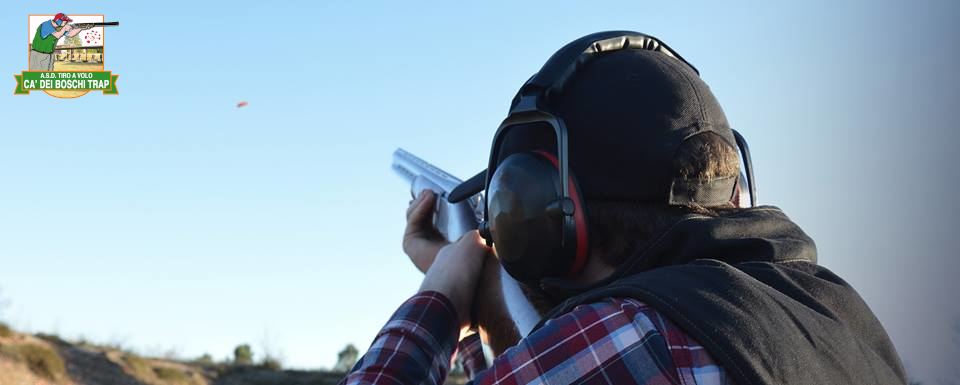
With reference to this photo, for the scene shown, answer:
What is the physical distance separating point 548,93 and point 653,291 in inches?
28.4

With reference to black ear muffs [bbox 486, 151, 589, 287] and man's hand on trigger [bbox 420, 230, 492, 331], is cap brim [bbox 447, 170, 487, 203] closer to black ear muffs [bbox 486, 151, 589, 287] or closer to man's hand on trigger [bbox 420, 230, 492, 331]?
Result: man's hand on trigger [bbox 420, 230, 492, 331]

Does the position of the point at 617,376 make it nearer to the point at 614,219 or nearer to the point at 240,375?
the point at 614,219

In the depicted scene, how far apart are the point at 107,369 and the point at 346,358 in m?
4.91

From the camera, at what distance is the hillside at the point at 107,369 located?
36.1 ft

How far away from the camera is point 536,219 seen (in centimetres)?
221

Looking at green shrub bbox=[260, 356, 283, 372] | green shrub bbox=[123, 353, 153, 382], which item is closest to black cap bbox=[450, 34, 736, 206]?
green shrub bbox=[123, 353, 153, 382]

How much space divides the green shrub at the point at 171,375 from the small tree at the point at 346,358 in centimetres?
266

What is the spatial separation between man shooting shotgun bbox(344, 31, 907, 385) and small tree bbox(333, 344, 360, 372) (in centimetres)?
1294

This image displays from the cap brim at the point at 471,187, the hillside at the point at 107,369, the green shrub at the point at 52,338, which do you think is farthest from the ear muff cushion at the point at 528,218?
the green shrub at the point at 52,338

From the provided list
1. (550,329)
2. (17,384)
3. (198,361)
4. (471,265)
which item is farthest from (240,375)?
(550,329)

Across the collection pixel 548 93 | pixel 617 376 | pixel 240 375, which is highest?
pixel 548 93

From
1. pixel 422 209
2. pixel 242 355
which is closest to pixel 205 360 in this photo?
pixel 242 355

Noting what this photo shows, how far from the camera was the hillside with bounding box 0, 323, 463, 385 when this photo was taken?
11.0m

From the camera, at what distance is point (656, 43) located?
2.43 meters
